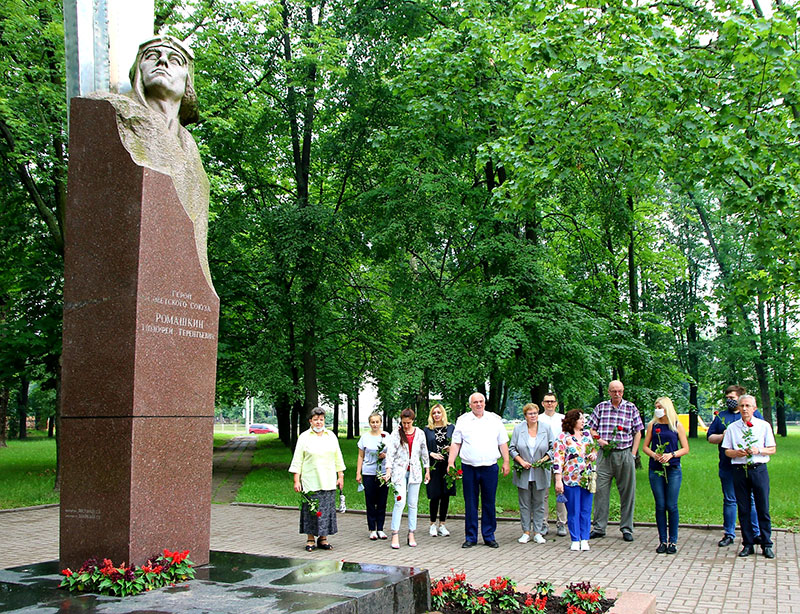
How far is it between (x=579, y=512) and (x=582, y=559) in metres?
0.76

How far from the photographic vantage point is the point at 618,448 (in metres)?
10.6

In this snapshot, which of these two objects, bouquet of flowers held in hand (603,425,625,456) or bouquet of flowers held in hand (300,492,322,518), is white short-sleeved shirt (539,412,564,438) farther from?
bouquet of flowers held in hand (300,492,322,518)

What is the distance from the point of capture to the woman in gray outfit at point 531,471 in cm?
1070

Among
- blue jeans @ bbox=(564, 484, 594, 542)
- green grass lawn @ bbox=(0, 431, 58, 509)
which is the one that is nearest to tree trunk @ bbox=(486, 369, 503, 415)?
blue jeans @ bbox=(564, 484, 594, 542)

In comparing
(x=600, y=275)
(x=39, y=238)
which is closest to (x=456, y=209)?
(x=600, y=275)

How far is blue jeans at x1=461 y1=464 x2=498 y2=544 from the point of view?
33.3 ft

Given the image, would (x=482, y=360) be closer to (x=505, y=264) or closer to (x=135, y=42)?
(x=505, y=264)

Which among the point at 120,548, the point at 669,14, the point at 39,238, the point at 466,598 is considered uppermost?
the point at 669,14

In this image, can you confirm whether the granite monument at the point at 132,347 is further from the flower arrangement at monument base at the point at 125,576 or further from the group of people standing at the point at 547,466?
the group of people standing at the point at 547,466

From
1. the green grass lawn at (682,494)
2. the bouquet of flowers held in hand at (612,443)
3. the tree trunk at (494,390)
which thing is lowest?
the green grass lawn at (682,494)

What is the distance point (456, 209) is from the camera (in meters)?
16.2

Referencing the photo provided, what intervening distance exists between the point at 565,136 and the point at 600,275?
7.23 meters

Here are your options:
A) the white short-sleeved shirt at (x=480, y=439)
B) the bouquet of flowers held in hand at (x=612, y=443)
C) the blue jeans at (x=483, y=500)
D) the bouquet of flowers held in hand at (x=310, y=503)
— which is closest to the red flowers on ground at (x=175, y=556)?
the bouquet of flowers held in hand at (x=310, y=503)

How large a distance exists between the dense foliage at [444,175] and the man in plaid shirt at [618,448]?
164 inches
